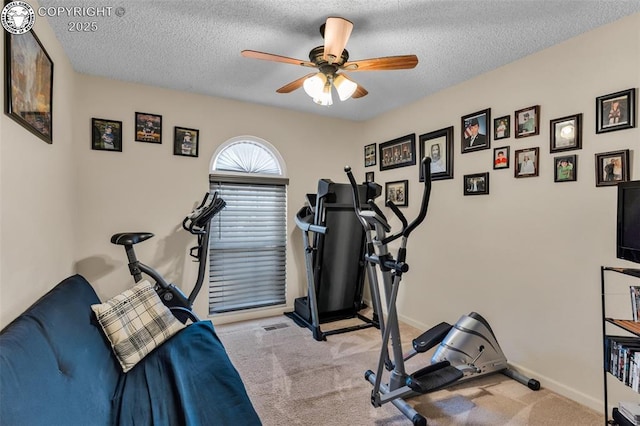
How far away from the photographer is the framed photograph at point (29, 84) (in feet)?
4.90

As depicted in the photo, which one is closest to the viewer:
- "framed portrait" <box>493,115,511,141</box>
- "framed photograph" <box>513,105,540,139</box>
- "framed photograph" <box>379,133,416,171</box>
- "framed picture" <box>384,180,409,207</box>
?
"framed photograph" <box>513,105,540,139</box>

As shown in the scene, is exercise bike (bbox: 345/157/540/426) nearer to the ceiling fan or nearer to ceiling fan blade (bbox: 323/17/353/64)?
the ceiling fan

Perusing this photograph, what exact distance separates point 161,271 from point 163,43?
215 centimetres

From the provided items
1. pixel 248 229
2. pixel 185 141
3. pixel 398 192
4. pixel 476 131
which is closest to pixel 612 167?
pixel 476 131

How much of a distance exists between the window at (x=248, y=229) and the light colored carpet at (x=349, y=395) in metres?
0.76

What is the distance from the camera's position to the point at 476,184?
2.96m

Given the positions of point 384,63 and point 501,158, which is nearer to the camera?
point 384,63

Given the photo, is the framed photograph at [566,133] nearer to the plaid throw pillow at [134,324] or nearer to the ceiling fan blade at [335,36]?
the ceiling fan blade at [335,36]

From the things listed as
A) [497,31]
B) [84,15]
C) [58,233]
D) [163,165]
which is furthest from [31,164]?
[497,31]

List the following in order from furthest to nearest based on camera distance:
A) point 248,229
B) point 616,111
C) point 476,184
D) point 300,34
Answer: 1. point 248,229
2. point 476,184
3. point 300,34
4. point 616,111

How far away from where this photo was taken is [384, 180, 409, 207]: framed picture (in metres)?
3.79

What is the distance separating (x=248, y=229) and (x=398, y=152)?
79.6 inches

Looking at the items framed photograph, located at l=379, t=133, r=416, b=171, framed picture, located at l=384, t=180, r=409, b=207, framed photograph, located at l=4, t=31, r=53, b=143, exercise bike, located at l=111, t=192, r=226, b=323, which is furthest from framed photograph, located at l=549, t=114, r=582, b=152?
framed photograph, located at l=4, t=31, r=53, b=143

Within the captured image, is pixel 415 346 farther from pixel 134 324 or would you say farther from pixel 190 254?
pixel 190 254
